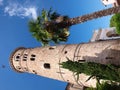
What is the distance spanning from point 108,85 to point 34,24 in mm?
12679

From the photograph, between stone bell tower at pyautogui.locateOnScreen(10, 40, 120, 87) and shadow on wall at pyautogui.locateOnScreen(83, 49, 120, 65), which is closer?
shadow on wall at pyautogui.locateOnScreen(83, 49, 120, 65)

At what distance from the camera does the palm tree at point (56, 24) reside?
30214mm

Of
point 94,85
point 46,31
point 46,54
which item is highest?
point 46,31

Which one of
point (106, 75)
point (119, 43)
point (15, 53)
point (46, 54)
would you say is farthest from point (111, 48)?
point (15, 53)

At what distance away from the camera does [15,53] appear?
37562 mm

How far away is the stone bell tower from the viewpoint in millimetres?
26734

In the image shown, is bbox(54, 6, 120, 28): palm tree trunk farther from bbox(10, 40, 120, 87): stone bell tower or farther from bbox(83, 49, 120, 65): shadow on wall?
bbox(83, 49, 120, 65): shadow on wall

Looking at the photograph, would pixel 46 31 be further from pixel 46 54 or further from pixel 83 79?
pixel 83 79

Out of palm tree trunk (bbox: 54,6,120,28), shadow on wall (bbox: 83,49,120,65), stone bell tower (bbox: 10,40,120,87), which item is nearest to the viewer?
shadow on wall (bbox: 83,49,120,65)

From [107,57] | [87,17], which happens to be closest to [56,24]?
[87,17]

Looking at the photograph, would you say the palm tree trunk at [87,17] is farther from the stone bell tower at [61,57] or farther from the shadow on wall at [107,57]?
the shadow on wall at [107,57]

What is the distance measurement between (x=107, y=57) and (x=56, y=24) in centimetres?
803

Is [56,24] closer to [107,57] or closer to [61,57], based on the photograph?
[61,57]

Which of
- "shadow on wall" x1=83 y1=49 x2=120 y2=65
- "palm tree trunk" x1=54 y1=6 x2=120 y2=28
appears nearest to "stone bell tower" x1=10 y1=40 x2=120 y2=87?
"shadow on wall" x1=83 y1=49 x2=120 y2=65
